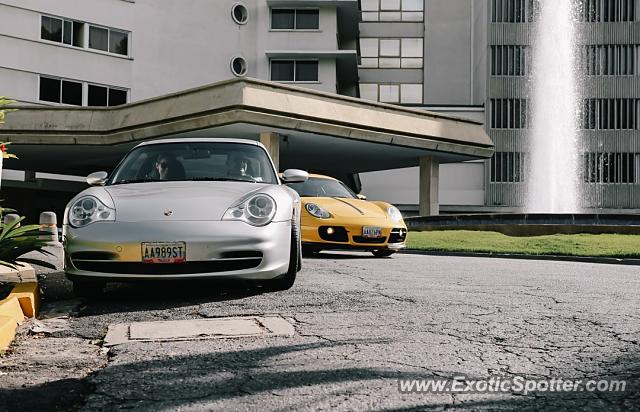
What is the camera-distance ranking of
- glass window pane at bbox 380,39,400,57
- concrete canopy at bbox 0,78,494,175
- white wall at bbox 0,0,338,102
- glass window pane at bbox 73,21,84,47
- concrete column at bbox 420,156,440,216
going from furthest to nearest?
1. glass window pane at bbox 380,39,400,57
2. glass window pane at bbox 73,21,84,47
3. white wall at bbox 0,0,338,102
4. concrete column at bbox 420,156,440,216
5. concrete canopy at bbox 0,78,494,175

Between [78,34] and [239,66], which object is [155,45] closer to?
[78,34]

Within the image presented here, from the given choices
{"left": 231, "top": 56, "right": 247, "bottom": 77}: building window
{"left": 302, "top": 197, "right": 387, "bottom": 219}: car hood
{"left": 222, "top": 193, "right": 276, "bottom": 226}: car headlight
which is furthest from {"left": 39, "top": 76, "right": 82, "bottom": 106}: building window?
{"left": 222, "top": 193, "right": 276, "bottom": 226}: car headlight

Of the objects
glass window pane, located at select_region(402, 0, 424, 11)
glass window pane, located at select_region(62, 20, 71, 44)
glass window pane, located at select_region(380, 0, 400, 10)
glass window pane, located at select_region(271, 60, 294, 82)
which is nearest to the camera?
glass window pane, located at select_region(62, 20, 71, 44)

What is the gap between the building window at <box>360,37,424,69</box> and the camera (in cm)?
4988

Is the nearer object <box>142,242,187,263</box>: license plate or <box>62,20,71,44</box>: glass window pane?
<box>142,242,187,263</box>: license plate

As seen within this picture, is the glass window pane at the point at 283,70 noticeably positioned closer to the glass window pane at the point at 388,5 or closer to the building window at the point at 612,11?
the glass window pane at the point at 388,5

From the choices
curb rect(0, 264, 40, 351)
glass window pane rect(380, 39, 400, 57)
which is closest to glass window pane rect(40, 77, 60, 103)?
glass window pane rect(380, 39, 400, 57)

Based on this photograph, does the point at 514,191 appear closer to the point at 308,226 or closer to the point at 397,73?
the point at 397,73

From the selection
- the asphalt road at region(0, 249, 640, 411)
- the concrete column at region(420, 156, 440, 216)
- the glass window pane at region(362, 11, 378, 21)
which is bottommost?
the asphalt road at region(0, 249, 640, 411)

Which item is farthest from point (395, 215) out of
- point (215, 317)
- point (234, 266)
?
point (215, 317)

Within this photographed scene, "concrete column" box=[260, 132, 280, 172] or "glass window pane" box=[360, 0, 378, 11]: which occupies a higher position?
"glass window pane" box=[360, 0, 378, 11]

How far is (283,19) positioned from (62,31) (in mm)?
10657

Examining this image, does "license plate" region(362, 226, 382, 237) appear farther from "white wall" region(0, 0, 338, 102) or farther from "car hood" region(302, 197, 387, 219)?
"white wall" region(0, 0, 338, 102)

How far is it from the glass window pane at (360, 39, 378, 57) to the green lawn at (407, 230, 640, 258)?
3256 cm
